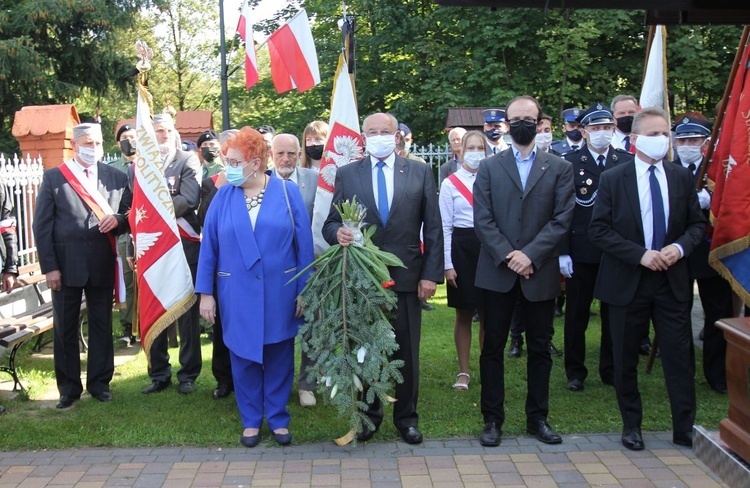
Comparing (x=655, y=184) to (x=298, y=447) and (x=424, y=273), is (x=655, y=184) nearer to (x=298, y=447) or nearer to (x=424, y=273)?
(x=424, y=273)

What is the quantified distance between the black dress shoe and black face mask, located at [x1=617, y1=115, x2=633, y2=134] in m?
3.53

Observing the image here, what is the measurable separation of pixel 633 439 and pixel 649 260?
1217 millimetres

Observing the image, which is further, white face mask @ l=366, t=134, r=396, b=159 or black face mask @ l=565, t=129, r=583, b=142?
black face mask @ l=565, t=129, r=583, b=142

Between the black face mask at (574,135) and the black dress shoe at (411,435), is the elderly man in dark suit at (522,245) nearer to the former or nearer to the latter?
the black dress shoe at (411,435)

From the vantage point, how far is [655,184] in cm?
548

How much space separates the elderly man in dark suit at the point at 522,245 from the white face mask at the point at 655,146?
54 centimetres

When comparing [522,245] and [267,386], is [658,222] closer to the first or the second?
[522,245]

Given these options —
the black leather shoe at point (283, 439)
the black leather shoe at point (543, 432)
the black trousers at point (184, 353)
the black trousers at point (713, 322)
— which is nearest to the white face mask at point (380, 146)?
the black leather shoe at point (283, 439)

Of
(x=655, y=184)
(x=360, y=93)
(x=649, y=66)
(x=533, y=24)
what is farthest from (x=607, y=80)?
(x=655, y=184)

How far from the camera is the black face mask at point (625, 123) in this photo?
23.6ft

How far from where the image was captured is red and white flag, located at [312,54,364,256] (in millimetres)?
6414

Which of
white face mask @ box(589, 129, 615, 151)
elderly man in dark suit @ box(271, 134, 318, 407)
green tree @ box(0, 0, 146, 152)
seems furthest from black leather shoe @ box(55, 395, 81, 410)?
green tree @ box(0, 0, 146, 152)

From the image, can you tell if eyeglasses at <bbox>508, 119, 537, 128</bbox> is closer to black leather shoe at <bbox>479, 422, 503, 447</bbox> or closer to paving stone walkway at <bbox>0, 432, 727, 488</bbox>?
black leather shoe at <bbox>479, 422, 503, 447</bbox>

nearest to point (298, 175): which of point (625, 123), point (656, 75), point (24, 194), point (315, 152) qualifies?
point (315, 152)
